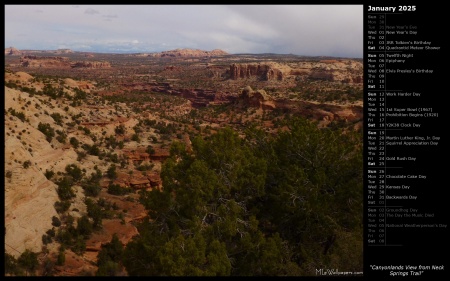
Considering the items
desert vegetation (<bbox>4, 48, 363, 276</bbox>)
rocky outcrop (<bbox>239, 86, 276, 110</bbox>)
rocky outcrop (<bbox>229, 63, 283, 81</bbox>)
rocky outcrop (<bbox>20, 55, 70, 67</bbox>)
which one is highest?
rocky outcrop (<bbox>20, 55, 70, 67</bbox>)

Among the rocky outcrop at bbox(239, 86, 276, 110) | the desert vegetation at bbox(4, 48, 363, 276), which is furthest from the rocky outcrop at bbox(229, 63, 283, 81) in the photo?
the desert vegetation at bbox(4, 48, 363, 276)

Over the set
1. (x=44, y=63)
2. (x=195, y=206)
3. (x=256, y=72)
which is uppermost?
(x=44, y=63)

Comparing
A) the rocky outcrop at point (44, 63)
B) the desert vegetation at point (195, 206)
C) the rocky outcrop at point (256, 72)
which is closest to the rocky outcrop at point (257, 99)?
the desert vegetation at point (195, 206)

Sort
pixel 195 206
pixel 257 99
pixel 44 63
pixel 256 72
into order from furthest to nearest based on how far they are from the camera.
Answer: pixel 44 63 → pixel 256 72 → pixel 257 99 → pixel 195 206


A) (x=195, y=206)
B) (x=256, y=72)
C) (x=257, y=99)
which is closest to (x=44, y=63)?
(x=256, y=72)

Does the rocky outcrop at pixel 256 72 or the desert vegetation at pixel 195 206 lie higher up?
the rocky outcrop at pixel 256 72

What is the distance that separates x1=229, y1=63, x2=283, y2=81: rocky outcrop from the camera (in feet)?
301

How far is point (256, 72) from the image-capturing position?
Answer: 326ft

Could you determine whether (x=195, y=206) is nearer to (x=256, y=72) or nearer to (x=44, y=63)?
(x=256, y=72)

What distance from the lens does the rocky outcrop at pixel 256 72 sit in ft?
301

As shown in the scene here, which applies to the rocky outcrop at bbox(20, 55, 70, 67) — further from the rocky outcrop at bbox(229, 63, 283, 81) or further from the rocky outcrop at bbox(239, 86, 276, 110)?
the rocky outcrop at bbox(239, 86, 276, 110)

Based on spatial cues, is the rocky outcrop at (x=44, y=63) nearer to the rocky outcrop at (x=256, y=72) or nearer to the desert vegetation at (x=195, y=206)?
the rocky outcrop at (x=256, y=72)

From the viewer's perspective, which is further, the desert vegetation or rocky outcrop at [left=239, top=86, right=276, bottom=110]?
rocky outcrop at [left=239, top=86, right=276, bottom=110]
